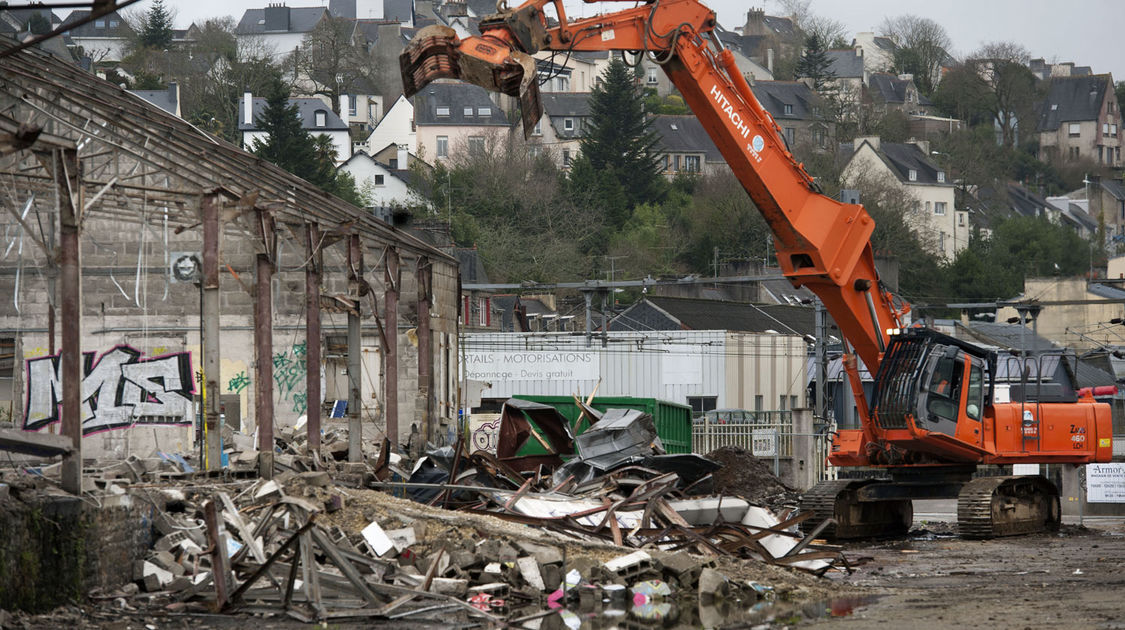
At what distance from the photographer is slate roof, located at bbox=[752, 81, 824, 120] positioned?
114 meters

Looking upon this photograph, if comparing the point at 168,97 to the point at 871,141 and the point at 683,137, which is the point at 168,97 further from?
the point at 871,141

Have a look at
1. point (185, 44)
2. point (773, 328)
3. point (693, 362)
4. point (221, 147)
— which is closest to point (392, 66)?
point (185, 44)

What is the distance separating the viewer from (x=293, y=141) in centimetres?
6512

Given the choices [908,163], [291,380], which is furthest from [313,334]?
[908,163]

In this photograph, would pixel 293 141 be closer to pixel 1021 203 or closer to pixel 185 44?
pixel 185 44

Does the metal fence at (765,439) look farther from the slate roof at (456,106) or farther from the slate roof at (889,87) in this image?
the slate roof at (889,87)

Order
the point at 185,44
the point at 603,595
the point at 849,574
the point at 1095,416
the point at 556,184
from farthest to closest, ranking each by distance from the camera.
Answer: the point at 185,44
the point at 556,184
the point at 1095,416
the point at 849,574
the point at 603,595

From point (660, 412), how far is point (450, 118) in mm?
71209

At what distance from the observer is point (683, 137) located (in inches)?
4021

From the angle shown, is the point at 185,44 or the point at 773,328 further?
the point at 185,44

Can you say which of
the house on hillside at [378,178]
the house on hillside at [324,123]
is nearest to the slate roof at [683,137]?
the house on hillside at [324,123]

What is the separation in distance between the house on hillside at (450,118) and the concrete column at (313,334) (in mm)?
75051

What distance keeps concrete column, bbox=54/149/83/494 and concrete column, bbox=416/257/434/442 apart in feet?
56.7

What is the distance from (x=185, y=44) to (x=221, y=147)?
84.4 metres
